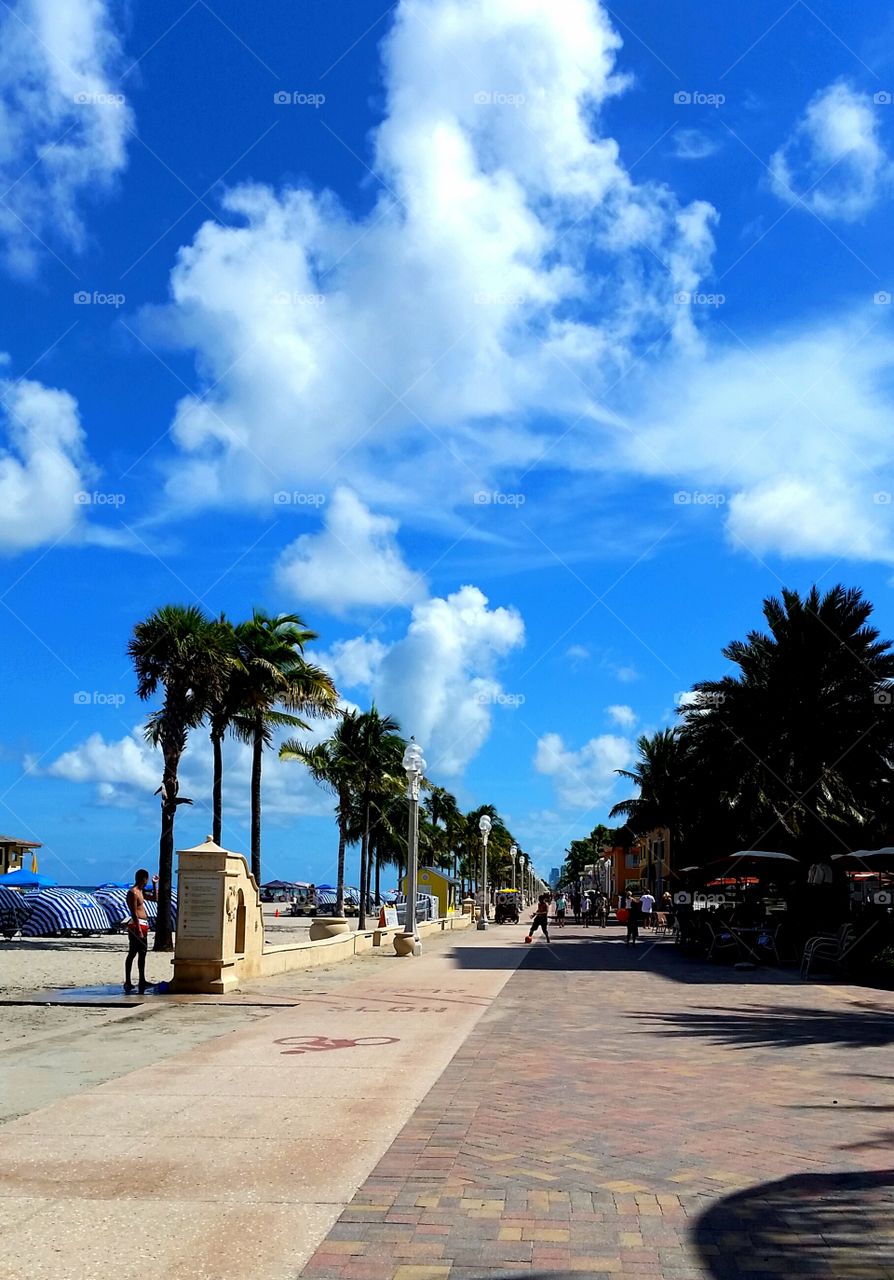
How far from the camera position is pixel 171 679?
2809 centimetres

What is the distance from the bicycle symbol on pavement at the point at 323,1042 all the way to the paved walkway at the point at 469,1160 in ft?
0.20

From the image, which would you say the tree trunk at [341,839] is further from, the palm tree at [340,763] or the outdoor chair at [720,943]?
the outdoor chair at [720,943]

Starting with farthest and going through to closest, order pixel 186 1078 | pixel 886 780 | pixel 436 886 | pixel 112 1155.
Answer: pixel 436 886 → pixel 886 780 → pixel 186 1078 → pixel 112 1155

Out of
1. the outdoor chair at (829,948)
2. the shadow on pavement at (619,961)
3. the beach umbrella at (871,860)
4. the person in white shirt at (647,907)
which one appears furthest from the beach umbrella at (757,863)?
the person in white shirt at (647,907)

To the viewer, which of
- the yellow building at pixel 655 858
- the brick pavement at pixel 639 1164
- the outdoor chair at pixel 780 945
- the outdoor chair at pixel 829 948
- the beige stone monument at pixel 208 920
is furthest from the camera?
the yellow building at pixel 655 858

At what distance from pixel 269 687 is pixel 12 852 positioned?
2349 inches

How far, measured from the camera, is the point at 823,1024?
42.7 ft

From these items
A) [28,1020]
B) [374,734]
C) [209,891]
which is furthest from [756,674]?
[28,1020]

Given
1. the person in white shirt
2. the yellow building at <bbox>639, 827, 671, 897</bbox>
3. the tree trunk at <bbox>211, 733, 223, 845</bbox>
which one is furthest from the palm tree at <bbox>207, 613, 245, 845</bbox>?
the yellow building at <bbox>639, 827, 671, 897</bbox>

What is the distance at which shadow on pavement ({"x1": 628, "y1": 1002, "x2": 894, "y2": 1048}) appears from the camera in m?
11.5

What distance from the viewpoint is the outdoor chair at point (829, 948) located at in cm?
2008

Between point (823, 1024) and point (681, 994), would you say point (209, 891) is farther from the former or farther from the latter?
point (823, 1024)

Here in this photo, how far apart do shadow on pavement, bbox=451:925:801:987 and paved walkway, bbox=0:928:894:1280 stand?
7892 millimetres

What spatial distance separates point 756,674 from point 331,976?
19.7 metres
